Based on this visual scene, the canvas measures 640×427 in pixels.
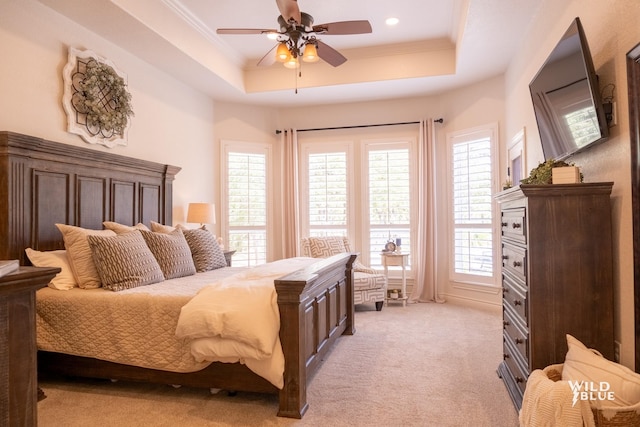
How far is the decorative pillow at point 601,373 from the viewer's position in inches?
66.7

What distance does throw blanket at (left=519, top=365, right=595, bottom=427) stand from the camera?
5.53 ft

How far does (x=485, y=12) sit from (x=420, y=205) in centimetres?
277

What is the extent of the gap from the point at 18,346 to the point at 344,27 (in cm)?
305

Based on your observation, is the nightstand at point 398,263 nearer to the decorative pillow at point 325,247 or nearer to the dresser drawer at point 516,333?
the decorative pillow at point 325,247

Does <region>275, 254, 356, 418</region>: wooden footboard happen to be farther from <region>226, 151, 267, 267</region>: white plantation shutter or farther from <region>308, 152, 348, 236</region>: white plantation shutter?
<region>226, 151, 267, 267</region>: white plantation shutter

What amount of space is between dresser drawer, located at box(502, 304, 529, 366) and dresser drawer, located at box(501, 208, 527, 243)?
482 mm

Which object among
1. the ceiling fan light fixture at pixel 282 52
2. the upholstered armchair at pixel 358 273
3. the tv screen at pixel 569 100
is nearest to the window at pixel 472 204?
the upholstered armchair at pixel 358 273

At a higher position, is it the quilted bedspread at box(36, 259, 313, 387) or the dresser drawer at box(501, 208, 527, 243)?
the dresser drawer at box(501, 208, 527, 243)

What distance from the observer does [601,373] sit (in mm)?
1770

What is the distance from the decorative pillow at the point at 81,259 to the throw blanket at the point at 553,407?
2866mm

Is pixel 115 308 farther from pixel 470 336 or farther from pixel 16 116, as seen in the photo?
pixel 470 336

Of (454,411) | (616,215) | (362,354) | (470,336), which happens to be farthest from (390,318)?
(616,215)

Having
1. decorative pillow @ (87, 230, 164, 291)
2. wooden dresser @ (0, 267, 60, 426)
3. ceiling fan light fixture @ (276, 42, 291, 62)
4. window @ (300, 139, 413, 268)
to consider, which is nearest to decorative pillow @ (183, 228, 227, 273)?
decorative pillow @ (87, 230, 164, 291)

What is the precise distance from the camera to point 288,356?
247 cm
